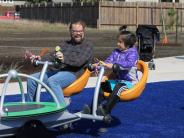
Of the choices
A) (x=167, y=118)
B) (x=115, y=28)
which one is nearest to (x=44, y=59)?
(x=167, y=118)

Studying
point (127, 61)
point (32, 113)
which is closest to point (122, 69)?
point (127, 61)

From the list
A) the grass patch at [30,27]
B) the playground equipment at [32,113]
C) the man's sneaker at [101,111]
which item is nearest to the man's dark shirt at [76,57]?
the playground equipment at [32,113]

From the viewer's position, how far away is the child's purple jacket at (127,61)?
703 cm

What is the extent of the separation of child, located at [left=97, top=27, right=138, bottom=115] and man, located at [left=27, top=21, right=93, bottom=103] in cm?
33

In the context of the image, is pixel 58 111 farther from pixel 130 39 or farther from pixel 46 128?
pixel 130 39

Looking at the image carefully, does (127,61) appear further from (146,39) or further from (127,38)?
(146,39)

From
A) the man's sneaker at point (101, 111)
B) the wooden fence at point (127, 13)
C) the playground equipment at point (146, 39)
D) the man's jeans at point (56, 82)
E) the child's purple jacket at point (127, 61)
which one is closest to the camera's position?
the man's sneaker at point (101, 111)

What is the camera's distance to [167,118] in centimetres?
820

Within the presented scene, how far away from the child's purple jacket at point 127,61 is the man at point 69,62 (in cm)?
36

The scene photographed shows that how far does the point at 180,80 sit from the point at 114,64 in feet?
20.1

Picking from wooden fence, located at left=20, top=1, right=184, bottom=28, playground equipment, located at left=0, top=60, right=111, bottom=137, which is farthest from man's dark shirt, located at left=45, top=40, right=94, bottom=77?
wooden fence, located at left=20, top=1, right=184, bottom=28

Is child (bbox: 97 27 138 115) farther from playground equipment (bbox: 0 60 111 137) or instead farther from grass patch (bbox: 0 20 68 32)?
grass patch (bbox: 0 20 68 32)

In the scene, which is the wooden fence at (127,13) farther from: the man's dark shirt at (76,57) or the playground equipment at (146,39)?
the man's dark shirt at (76,57)

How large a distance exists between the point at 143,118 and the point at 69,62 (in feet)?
5.86
